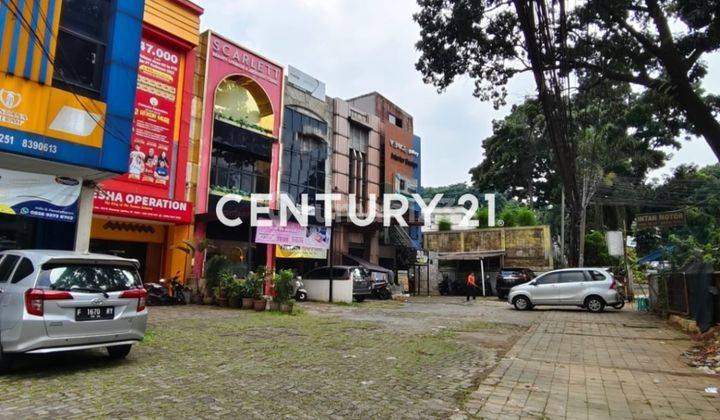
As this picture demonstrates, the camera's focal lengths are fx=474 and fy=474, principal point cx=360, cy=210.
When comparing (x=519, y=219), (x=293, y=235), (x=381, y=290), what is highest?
(x=519, y=219)

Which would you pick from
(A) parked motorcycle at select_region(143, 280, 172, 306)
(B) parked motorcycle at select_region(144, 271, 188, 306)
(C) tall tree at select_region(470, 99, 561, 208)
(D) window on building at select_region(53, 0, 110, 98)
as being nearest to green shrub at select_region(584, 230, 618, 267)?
(C) tall tree at select_region(470, 99, 561, 208)

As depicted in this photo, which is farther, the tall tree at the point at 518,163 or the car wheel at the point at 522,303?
the tall tree at the point at 518,163

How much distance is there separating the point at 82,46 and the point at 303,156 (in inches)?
543

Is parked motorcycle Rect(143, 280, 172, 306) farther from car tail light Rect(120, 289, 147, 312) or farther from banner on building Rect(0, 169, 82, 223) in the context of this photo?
car tail light Rect(120, 289, 147, 312)

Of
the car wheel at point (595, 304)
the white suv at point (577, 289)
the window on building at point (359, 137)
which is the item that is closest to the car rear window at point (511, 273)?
the white suv at point (577, 289)

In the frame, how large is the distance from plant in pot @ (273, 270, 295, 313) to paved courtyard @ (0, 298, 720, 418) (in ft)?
13.2

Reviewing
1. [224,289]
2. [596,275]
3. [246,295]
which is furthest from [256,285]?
[596,275]

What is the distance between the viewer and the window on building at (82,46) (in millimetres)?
11641

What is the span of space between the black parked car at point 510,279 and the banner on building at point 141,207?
15698mm

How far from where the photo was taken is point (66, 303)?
5.76 m

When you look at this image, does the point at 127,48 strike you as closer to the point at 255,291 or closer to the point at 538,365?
the point at 255,291

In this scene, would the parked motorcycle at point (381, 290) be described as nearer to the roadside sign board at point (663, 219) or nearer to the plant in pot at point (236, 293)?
the plant in pot at point (236, 293)

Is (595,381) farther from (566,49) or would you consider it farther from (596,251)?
(596,251)

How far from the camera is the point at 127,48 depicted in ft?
41.8
